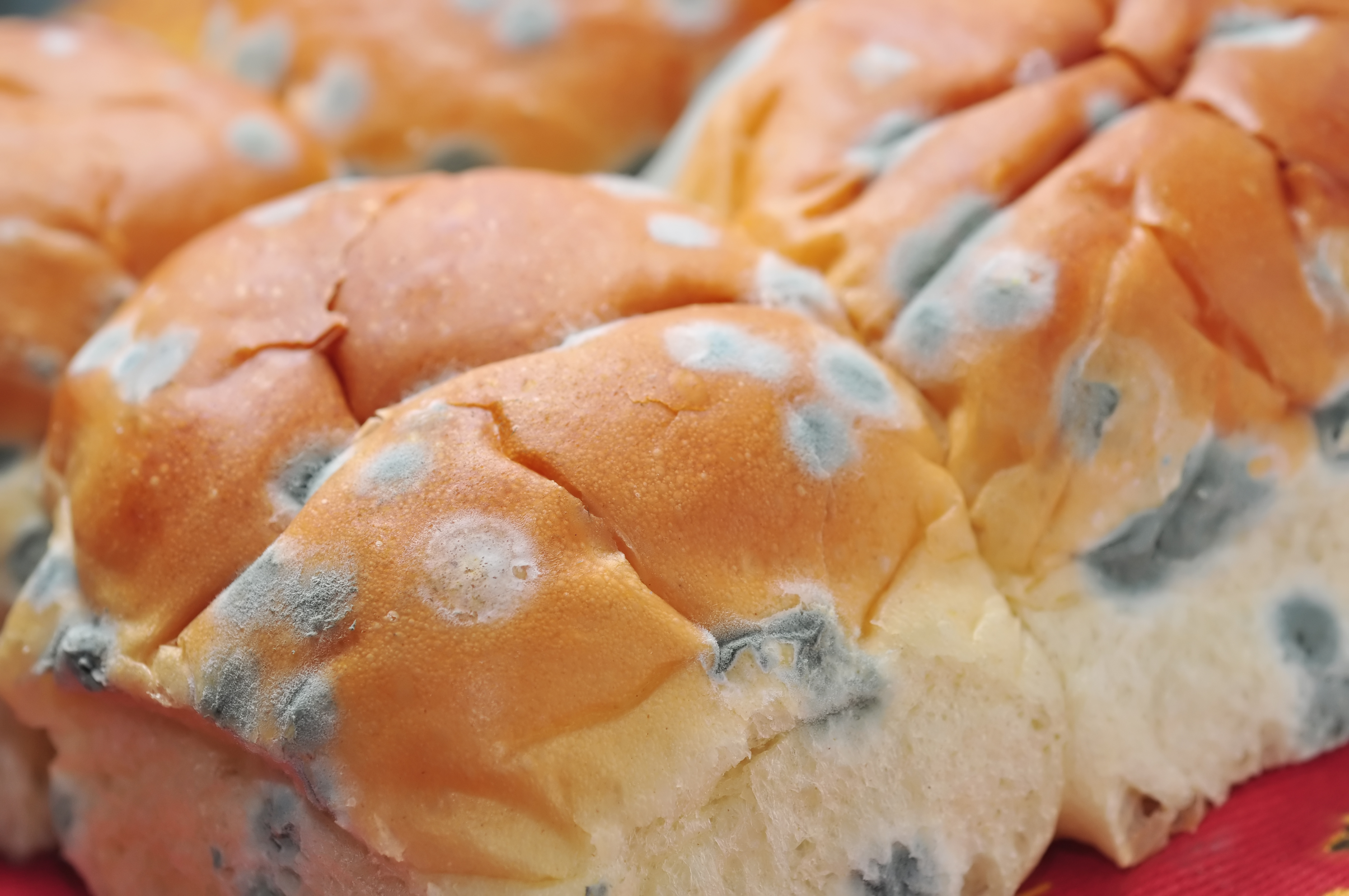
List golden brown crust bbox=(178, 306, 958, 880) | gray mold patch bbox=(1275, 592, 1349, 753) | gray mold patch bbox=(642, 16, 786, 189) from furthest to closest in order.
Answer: gray mold patch bbox=(642, 16, 786, 189) → gray mold patch bbox=(1275, 592, 1349, 753) → golden brown crust bbox=(178, 306, 958, 880)

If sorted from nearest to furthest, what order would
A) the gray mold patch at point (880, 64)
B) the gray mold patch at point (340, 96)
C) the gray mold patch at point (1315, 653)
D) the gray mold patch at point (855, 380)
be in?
the gray mold patch at point (855, 380)
the gray mold patch at point (1315, 653)
the gray mold patch at point (880, 64)
the gray mold patch at point (340, 96)

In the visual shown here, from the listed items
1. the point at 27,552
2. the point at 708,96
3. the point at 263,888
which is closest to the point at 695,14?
the point at 708,96

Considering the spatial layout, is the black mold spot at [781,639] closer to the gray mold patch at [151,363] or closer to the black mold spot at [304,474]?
the black mold spot at [304,474]

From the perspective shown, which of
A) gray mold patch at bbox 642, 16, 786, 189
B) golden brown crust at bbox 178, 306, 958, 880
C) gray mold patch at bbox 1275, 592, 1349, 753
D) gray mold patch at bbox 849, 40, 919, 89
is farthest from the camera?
gray mold patch at bbox 642, 16, 786, 189

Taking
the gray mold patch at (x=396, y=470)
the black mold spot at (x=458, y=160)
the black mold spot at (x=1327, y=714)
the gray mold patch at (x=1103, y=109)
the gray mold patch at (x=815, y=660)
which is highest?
the gray mold patch at (x=1103, y=109)

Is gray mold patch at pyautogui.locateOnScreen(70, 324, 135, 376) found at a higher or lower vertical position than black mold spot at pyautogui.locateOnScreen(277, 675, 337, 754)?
higher

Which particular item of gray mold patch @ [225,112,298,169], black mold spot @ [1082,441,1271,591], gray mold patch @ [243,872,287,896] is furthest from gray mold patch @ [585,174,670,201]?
gray mold patch @ [243,872,287,896]

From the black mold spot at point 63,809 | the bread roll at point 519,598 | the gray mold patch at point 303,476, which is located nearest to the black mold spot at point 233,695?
the bread roll at point 519,598

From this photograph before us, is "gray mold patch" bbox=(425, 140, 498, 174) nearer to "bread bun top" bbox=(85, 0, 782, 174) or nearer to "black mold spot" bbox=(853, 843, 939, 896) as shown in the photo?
"bread bun top" bbox=(85, 0, 782, 174)
